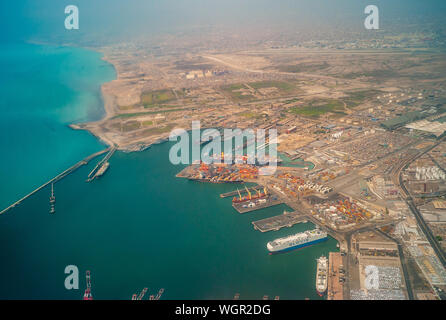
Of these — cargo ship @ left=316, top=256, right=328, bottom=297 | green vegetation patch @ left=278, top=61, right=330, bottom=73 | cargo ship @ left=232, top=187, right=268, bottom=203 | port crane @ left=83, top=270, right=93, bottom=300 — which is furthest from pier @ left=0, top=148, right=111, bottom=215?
green vegetation patch @ left=278, top=61, right=330, bottom=73

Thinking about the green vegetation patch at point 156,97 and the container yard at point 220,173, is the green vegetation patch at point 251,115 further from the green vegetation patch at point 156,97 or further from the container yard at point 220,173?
the container yard at point 220,173

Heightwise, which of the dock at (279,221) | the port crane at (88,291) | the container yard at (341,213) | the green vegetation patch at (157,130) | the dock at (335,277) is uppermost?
the green vegetation patch at (157,130)

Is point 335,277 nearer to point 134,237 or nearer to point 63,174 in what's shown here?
point 134,237

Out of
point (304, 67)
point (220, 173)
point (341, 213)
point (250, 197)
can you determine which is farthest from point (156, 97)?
point (341, 213)

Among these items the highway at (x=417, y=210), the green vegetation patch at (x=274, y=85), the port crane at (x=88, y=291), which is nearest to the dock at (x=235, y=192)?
the highway at (x=417, y=210)

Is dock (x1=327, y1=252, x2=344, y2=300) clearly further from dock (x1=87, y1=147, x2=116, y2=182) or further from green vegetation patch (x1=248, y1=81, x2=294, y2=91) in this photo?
green vegetation patch (x1=248, y1=81, x2=294, y2=91)

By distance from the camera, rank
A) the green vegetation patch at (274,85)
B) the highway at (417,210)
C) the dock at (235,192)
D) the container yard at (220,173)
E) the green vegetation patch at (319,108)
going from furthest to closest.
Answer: the green vegetation patch at (274,85) < the green vegetation patch at (319,108) < the container yard at (220,173) < the dock at (235,192) < the highway at (417,210)

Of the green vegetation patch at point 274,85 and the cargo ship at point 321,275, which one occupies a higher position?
the green vegetation patch at point 274,85
